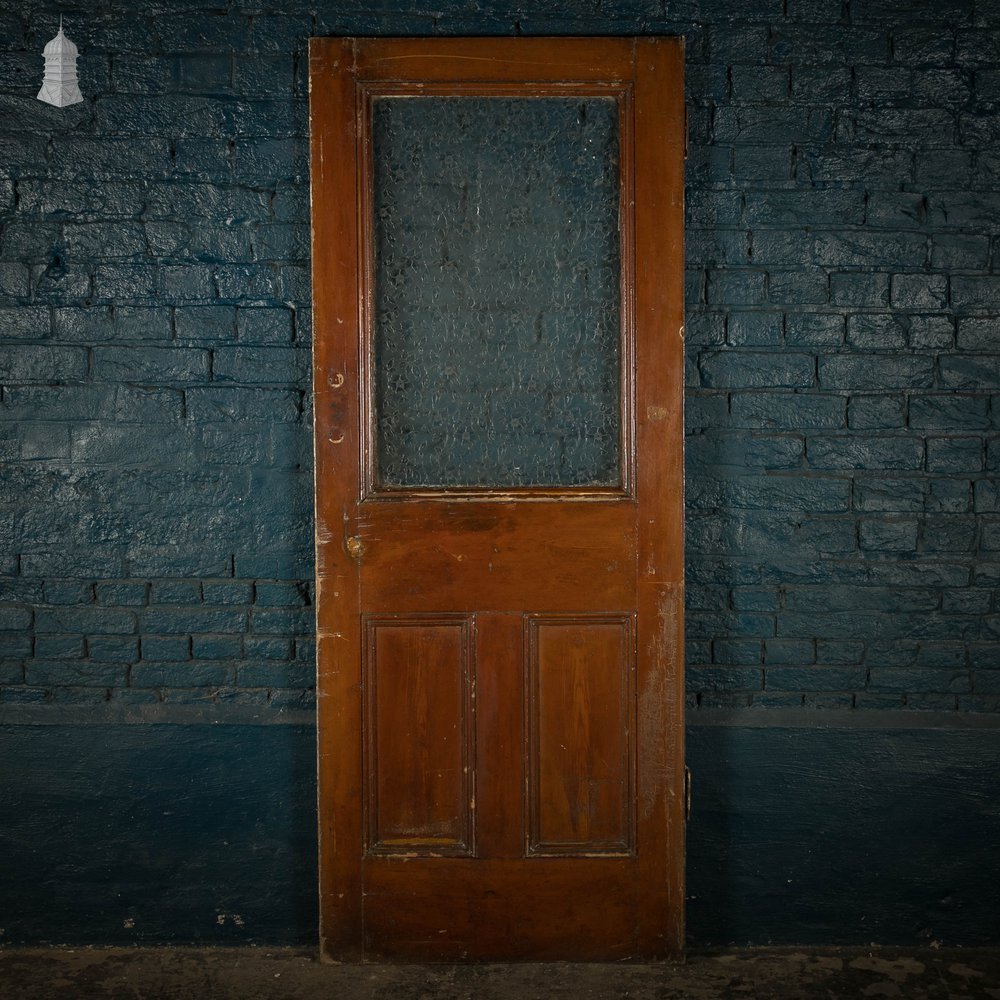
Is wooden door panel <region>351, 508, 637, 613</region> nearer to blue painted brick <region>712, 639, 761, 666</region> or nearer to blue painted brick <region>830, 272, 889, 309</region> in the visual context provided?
blue painted brick <region>712, 639, 761, 666</region>

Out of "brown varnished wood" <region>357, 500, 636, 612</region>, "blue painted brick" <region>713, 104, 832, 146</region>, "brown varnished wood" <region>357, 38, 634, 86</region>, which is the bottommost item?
"brown varnished wood" <region>357, 500, 636, 612</region>

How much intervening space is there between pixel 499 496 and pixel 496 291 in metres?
0.52

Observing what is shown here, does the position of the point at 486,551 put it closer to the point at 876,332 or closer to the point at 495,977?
the point at 495,977

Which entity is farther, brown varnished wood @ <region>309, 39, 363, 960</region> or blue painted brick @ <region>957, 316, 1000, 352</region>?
blue painted brick @ <region>957, 316, 1000, 352</region>

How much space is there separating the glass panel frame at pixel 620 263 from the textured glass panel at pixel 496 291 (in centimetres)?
2

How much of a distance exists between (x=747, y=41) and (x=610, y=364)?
3.07ft

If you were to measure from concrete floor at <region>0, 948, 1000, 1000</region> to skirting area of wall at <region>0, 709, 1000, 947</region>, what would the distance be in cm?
5

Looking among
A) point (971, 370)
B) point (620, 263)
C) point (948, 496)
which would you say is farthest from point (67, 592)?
point (971, 370)

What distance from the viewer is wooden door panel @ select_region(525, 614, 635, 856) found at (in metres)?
2.64

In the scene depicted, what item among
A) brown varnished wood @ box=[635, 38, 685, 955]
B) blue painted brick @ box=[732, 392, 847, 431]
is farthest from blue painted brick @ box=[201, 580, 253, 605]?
blue painted brick @ box=[732, 392, 847, 431]

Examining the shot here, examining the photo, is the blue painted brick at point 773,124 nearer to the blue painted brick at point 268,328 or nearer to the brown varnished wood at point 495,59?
the brown varnished wood at point 495,59

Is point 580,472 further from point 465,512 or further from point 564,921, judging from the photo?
point 564,921

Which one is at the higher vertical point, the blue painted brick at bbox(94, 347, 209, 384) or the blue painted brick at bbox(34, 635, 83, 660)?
the blue painted brick at bbox(94, 347, 209, 384)

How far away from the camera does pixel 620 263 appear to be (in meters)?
2.62
